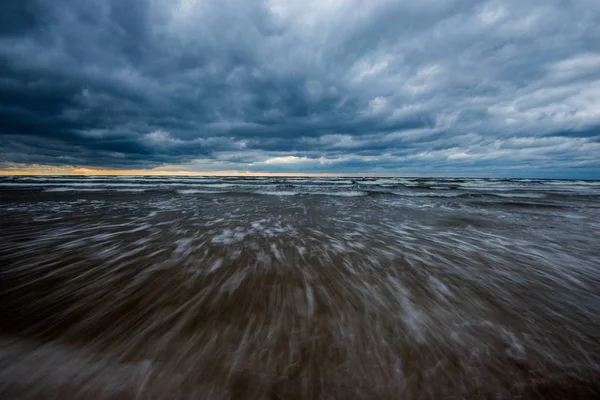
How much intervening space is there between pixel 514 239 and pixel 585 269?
2.16m

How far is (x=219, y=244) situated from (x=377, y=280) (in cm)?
375

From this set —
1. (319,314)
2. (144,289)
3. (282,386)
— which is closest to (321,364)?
(282,386)

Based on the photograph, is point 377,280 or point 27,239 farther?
point 27,239

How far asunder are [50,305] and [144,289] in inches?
39.3

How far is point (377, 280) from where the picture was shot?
3.95 metres

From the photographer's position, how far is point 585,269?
4.61m

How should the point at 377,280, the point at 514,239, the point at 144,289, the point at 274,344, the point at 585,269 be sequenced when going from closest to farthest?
the point at 274,344 < the point at 144,289 < the point at 377,280 < the point at 585,269 < the point at 514,239

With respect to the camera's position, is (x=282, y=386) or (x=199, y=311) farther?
(x=199, y=311)

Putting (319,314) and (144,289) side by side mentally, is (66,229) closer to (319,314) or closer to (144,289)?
(144,289)

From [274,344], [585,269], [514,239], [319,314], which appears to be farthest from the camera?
[514,239]

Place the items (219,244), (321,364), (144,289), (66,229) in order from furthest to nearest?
(66,229), (219,244), (144,289), (321,364)

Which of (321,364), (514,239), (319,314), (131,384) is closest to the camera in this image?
(131,384)

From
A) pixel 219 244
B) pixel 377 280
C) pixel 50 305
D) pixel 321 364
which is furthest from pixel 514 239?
pixel 50 305

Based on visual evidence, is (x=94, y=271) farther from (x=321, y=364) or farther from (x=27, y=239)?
(x=321, y=364)
